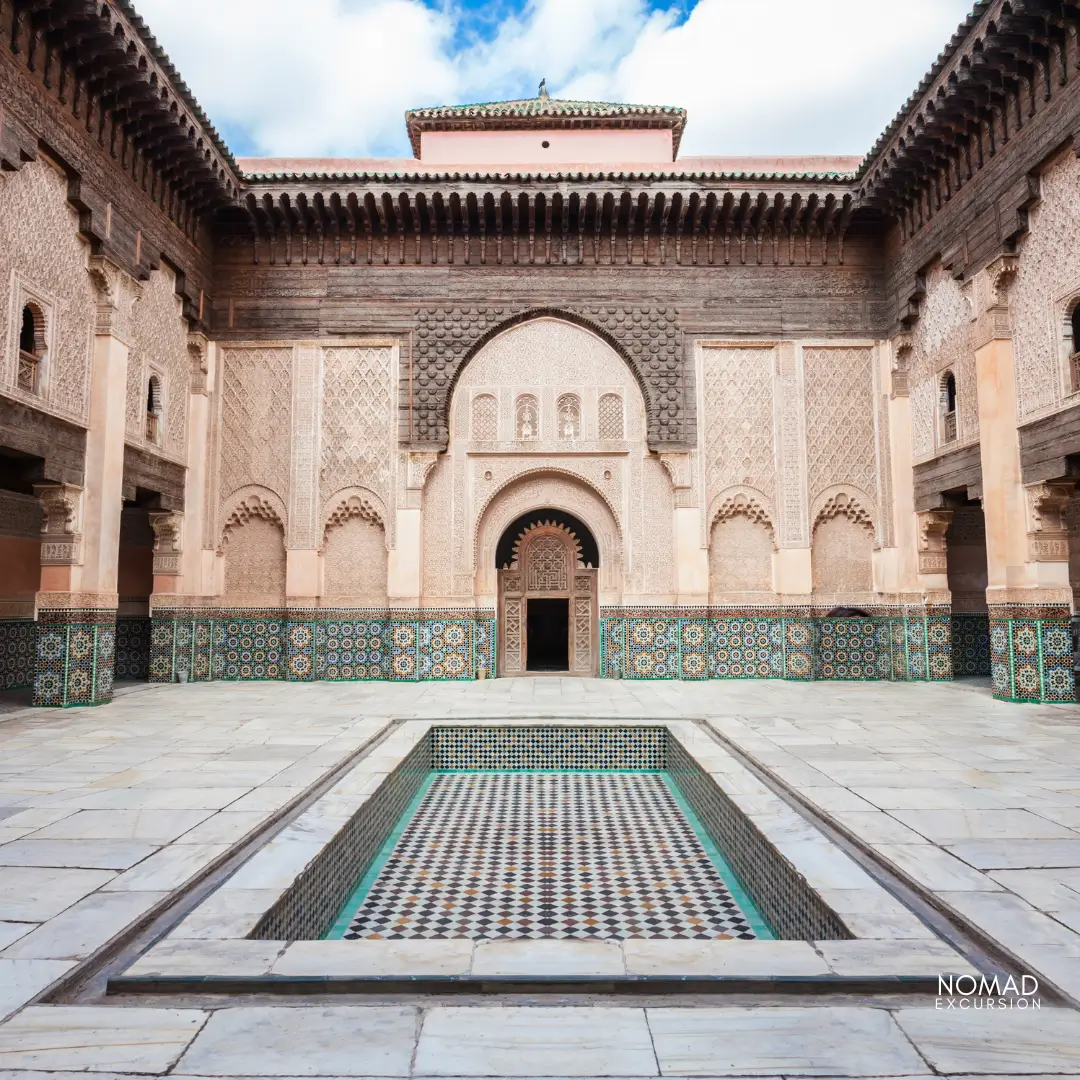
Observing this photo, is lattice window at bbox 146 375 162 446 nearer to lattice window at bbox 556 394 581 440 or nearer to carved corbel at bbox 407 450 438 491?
carved corbel at bbox 407 450 438 491

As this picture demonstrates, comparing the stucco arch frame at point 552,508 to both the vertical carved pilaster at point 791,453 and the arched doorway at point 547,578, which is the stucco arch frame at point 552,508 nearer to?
the arched doorway at point 547,578

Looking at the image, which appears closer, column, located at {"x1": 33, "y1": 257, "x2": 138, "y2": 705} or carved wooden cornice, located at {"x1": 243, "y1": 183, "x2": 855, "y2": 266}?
column, located at {"x1": 33, "y1": 257, "x2": 138, "y2": 705}

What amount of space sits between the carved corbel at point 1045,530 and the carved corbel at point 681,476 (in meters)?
2.70

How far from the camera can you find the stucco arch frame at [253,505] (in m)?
7.46

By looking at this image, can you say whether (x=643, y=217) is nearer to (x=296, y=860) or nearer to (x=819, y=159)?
(x=819, y=159)

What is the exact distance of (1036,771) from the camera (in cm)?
338

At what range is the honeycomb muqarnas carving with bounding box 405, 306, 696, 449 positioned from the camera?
7.50 meters

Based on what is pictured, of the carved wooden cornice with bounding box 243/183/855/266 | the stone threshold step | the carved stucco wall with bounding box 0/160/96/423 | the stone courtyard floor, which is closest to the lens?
the stone courtyard floor

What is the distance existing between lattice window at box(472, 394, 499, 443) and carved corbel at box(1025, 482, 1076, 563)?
14.3 feet

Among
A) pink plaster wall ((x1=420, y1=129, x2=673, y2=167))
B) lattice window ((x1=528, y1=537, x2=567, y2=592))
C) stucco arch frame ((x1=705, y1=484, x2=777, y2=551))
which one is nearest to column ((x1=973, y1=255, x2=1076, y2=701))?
stucco arch frame ((x1=705, y1=484, x2=777, y2=551))

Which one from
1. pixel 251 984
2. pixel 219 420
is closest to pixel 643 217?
pixel 219 420

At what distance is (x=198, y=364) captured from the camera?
7.39 metres

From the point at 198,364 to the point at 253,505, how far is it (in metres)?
1.36

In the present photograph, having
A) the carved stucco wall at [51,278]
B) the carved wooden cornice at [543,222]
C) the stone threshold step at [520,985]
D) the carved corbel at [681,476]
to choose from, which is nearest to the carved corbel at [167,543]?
the carved stucco wall at [51,278]
